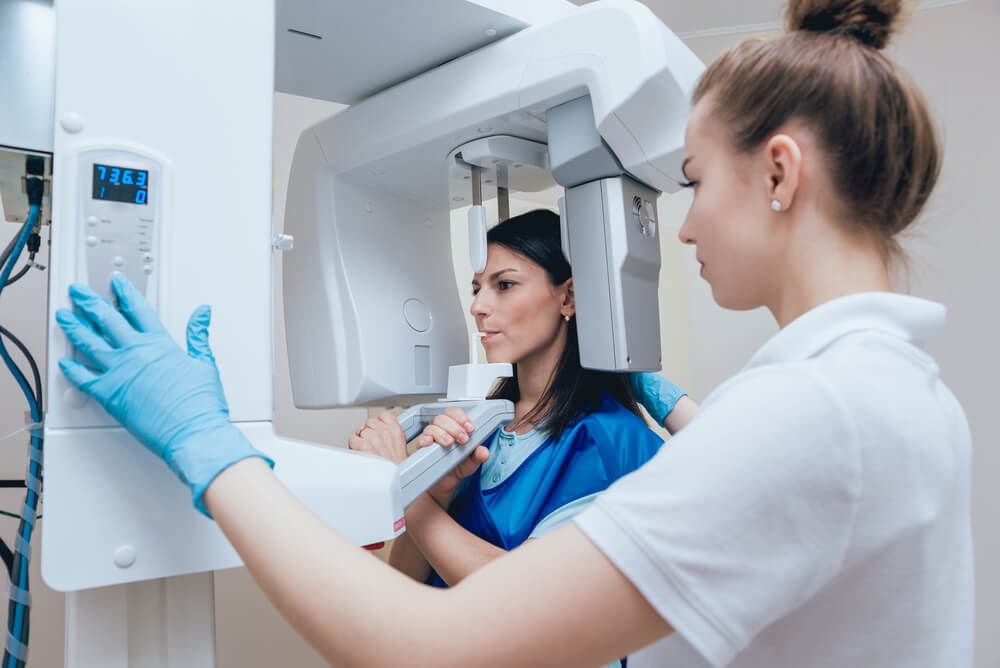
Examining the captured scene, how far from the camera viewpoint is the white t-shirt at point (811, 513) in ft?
1.58

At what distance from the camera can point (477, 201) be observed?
123cm

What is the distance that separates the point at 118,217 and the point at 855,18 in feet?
2.55

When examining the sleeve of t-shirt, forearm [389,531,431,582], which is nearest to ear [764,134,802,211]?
the sleeve of t-shirt

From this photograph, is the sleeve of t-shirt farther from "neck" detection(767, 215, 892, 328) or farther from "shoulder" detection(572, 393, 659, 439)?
"shoulder" detection(572, 393, 659, 439)

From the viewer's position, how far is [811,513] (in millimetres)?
488

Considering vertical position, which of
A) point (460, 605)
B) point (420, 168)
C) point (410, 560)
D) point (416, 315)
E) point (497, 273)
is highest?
point (420, 168)

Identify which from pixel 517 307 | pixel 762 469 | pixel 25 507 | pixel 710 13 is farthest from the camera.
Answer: pixel 710 13

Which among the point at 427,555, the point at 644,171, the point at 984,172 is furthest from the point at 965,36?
the point at 427,555

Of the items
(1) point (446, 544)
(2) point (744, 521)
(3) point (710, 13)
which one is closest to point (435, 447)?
(1) point (446, 544)

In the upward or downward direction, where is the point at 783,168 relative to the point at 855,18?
downward

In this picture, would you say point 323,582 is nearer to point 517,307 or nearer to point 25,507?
point 25,507

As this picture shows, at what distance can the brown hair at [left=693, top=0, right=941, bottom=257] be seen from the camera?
0.62 meters

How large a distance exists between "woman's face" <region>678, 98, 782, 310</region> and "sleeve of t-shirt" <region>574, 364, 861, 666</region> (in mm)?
207

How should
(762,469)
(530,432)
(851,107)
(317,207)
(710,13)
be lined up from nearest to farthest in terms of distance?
1. (762,469)
2. (851,107)
3. (317,207)
4. (530,432)
5. (710,13)
